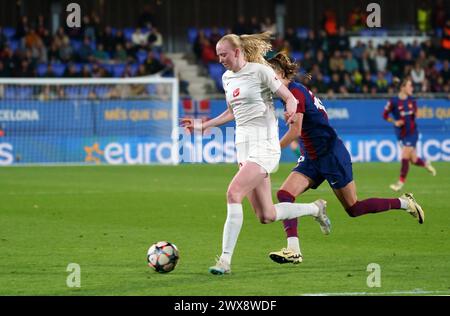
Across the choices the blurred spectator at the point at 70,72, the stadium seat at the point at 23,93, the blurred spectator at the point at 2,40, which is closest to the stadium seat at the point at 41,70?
the blurred spectator at the point at 70,72

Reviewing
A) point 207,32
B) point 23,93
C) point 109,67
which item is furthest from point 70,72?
point 207,32

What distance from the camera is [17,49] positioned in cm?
3231

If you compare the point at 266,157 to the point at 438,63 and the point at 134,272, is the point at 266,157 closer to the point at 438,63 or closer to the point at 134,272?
the point at 134,272

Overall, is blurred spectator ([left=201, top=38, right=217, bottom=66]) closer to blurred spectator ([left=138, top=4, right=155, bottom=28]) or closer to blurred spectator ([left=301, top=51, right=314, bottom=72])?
blurred spectator ([left=138, top=4, right=155, bottom=28])

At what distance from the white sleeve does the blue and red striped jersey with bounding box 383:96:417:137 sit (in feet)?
44.8

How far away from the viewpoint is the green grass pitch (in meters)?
8.85

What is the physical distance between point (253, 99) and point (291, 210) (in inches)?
47.5

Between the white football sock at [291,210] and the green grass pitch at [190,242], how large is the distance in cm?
50

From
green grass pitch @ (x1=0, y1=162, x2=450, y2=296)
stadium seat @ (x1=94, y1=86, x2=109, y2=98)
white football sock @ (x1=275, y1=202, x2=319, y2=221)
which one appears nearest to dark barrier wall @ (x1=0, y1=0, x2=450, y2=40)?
stadium seat @ (x1=94, y1=86, x2=109, y2=98)

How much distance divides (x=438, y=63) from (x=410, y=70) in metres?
2.50

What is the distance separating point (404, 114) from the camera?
23094 millimetres

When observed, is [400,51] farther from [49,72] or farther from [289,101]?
[289,101]

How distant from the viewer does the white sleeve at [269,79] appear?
9703 mm
